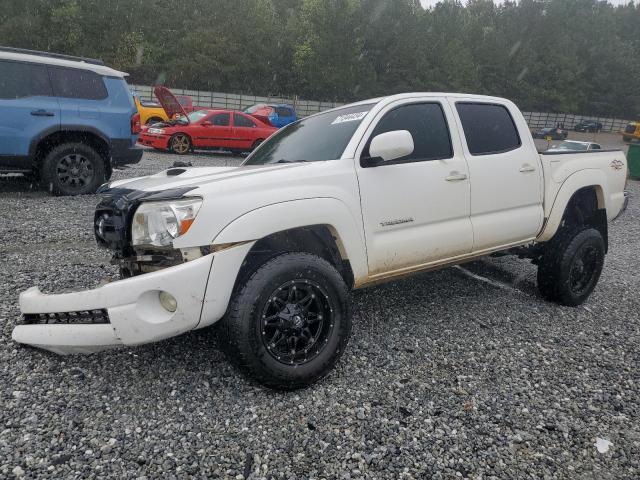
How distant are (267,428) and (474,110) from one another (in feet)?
9.46

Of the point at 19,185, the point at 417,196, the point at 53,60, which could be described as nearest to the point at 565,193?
the point at 417,196

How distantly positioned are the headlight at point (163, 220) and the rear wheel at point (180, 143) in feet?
38.9

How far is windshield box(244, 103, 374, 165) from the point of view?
310cm

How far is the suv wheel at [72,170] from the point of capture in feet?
21.9

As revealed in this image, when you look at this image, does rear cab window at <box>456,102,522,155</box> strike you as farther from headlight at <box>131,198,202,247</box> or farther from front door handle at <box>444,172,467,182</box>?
headlight at <box>131,198,202,247</box>

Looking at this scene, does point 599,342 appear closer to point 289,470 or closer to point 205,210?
point 289,470

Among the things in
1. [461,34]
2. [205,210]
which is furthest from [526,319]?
[461,34]

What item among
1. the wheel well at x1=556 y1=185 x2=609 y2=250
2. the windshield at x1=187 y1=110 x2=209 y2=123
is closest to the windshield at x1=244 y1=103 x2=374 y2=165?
the wheel well at x1=556 y1=185 x2=609 y2=250

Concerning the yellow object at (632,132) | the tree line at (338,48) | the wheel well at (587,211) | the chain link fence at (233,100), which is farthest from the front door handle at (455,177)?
the tree line at (338,48)

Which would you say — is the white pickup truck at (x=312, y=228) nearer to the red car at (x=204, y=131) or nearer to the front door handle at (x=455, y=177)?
the front door handle at (x=455, y=177)

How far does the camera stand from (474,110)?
3.73m

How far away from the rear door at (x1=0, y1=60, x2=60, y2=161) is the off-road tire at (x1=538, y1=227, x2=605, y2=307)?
21.5 feet

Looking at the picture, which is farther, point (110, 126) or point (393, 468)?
point (110, 126)

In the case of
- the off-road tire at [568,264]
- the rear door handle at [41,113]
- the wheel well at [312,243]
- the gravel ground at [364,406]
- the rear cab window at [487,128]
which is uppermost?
the rear door handle at [41,113]
